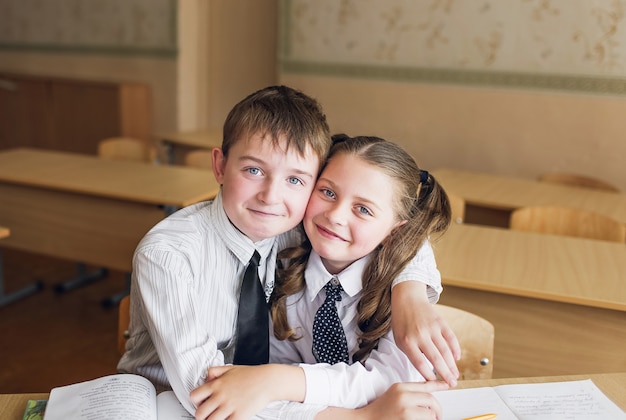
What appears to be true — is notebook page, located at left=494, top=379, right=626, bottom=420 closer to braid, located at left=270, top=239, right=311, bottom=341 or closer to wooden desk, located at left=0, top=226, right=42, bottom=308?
braid, located at left=270, top=239, right=311, bottom=341

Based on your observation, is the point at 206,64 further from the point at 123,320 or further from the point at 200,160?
the point at 123,320

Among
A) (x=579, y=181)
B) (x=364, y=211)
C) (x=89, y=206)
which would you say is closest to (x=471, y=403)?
(x=364, y=211)

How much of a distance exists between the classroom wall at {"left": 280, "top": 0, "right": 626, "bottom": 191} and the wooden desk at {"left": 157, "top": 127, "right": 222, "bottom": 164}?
33.0 inches

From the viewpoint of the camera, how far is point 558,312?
1.75 m

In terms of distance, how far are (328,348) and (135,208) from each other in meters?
1.70

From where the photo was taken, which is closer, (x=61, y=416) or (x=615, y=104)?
(x=61, y=416)

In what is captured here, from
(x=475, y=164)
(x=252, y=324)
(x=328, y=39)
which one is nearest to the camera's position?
(x=252, y=324)

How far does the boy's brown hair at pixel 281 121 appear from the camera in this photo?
1.15 m

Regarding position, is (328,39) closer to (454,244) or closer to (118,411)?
(454,244)

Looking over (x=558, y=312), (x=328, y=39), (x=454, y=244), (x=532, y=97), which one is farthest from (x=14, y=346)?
(x=532, y=97)

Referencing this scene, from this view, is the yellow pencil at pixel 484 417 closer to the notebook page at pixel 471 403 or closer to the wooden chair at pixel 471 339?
the notebook page at pixel 471 403

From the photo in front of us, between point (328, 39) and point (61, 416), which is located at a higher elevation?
point (328, 39)

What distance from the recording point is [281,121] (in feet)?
3.80

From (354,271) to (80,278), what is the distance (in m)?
2.79
